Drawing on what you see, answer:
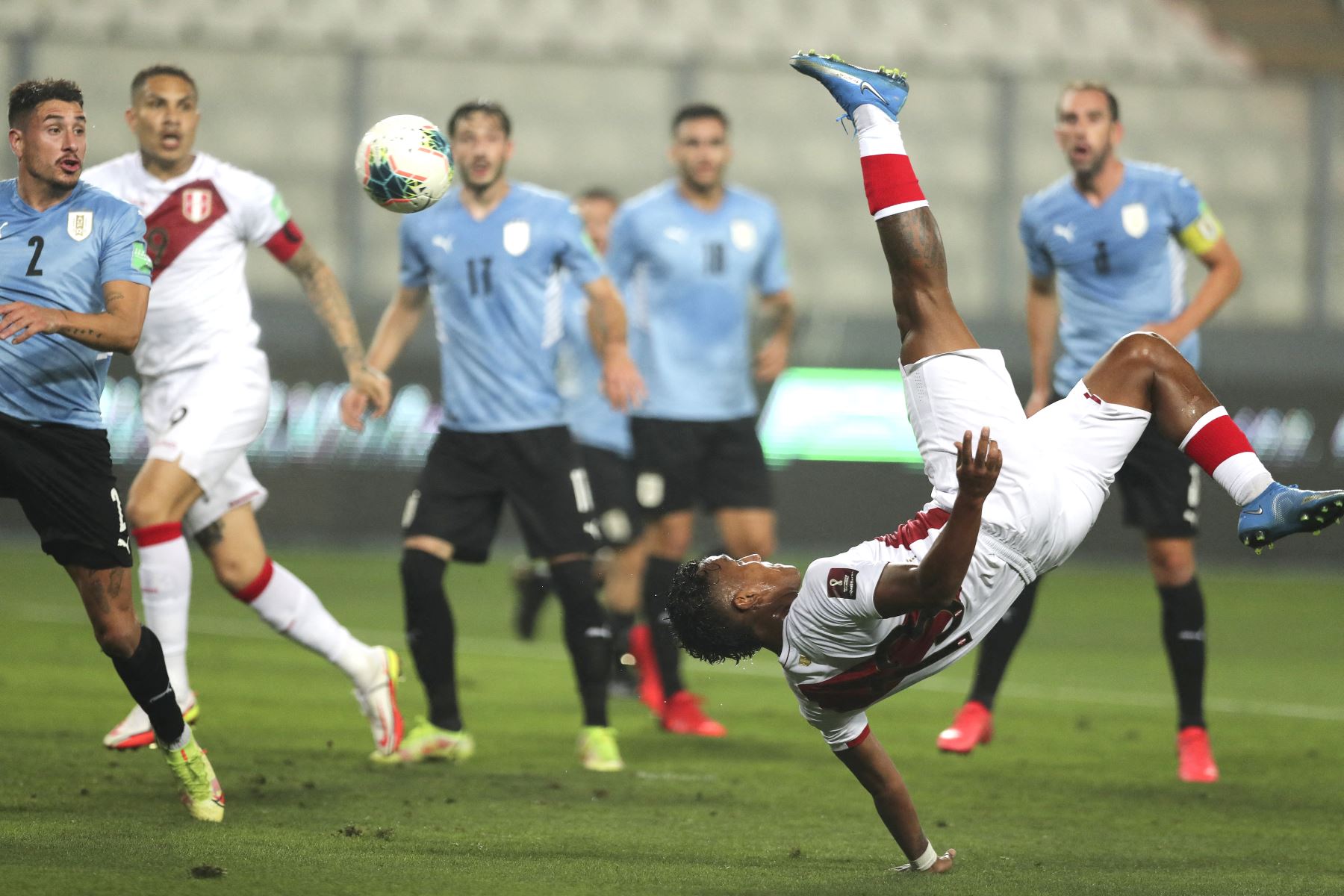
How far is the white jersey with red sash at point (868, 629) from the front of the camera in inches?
179

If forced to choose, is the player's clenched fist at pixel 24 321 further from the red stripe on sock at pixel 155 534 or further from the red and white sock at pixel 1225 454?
the red and white sock at pixel 1225 454

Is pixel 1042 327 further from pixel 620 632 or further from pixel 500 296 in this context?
pixel 620 632

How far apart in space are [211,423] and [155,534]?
17.8 inches

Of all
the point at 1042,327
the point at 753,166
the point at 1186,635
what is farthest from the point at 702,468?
the point at 753,166

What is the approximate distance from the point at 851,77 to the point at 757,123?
12454mm

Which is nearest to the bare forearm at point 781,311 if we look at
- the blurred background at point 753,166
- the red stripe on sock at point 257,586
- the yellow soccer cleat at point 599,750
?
the yellow soccer cleat at point 599,750

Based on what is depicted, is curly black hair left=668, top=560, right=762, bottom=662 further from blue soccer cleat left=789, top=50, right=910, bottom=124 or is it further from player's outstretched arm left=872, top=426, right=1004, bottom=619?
blue soccer cleat left=789, top=50, right=910, bottom=124

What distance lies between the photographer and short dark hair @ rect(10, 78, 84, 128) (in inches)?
209

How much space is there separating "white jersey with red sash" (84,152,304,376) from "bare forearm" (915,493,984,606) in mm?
3377

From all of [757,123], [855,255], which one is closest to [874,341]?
[855,255]

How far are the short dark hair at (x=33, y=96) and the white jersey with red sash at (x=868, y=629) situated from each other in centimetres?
266

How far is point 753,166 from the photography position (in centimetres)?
1769

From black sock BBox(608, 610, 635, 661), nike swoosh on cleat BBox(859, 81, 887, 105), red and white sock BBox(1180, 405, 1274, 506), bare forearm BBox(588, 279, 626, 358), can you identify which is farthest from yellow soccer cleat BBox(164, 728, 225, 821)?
black sock BBox(608, 610, 635, 661)

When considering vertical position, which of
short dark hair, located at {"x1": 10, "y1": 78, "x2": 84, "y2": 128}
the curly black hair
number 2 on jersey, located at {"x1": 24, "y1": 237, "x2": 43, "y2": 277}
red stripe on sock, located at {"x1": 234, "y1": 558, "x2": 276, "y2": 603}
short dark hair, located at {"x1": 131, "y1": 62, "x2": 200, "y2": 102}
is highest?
short dark hair, located at {"x1": 131, "y1": 62, "x2": 200, "y2": 102}
